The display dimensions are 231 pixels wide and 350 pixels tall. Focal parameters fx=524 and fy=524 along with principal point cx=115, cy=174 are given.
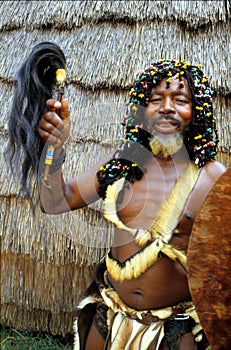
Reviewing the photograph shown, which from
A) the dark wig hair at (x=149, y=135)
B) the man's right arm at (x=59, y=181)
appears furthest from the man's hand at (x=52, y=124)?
the dark wig hair at (x=149, y=135)

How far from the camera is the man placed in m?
1.88

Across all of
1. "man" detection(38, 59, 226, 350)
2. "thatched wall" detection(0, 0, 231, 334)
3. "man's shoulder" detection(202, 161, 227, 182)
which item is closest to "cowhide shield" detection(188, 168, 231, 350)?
"man" detection(38, 59, 226, 350)

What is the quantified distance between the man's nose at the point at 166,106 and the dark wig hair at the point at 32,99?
15.4 inches

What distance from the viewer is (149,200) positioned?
6.46 feet

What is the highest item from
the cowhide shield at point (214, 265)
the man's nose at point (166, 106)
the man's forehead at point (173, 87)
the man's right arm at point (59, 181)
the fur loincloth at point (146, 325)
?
the man's forehead at point (173, 87)

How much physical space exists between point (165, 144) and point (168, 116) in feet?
0.36

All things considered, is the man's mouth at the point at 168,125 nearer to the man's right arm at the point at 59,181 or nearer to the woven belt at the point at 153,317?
the man's right arm at the point at 59,181

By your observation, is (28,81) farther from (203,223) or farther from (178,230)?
(203,223)

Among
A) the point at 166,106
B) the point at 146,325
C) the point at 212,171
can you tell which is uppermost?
the point at 166,106

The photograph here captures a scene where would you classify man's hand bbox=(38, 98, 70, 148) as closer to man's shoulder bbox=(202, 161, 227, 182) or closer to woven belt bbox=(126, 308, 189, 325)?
man's shoulder bbox=(202, 161, 227, 182)

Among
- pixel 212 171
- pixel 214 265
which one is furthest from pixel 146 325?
pixel 214 265

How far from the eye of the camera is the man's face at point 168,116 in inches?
76.3

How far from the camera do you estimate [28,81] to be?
183cm

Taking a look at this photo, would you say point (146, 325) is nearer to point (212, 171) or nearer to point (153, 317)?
point (153, 317)
